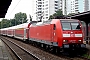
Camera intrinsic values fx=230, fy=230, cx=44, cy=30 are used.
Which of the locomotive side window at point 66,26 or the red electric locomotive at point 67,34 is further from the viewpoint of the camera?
the locomotive side window at point 66,26

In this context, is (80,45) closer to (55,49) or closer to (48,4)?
(55,49)

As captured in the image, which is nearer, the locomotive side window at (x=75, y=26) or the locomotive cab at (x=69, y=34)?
the locomotive cab at (x=69, y=34)

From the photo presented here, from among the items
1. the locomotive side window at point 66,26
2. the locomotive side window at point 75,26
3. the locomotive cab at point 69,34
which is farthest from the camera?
the locomotive side window at point 75,26

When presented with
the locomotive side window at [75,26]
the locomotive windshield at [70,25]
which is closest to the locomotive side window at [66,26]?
the locomotive windshield at [70,25]

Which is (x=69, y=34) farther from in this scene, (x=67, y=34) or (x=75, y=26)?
(x=75, y=26)

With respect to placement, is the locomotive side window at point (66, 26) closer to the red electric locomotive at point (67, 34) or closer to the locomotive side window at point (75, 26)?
the red electric locomotive at point (67, 34)

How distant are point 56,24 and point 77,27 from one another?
1.55 meters

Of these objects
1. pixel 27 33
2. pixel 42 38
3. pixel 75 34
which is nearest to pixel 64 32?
pixel 75 34

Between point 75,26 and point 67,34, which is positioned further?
point 75,26

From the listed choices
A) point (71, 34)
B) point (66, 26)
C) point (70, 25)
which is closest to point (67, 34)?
point (71, 34)

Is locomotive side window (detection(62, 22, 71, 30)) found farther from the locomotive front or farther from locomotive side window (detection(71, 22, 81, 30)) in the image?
locomotive side window (detection(71, 22, 81, 30))

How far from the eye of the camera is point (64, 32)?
16.3 metres

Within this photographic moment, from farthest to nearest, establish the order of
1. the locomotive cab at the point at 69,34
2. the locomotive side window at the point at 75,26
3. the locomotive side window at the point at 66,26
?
the locomotive side window at the point at 75,26, the locomotive side window at the point at 66,26, the locomotive cab at the point at 69,34

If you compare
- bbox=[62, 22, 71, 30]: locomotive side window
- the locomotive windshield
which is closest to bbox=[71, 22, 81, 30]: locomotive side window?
the locomotive windshield
